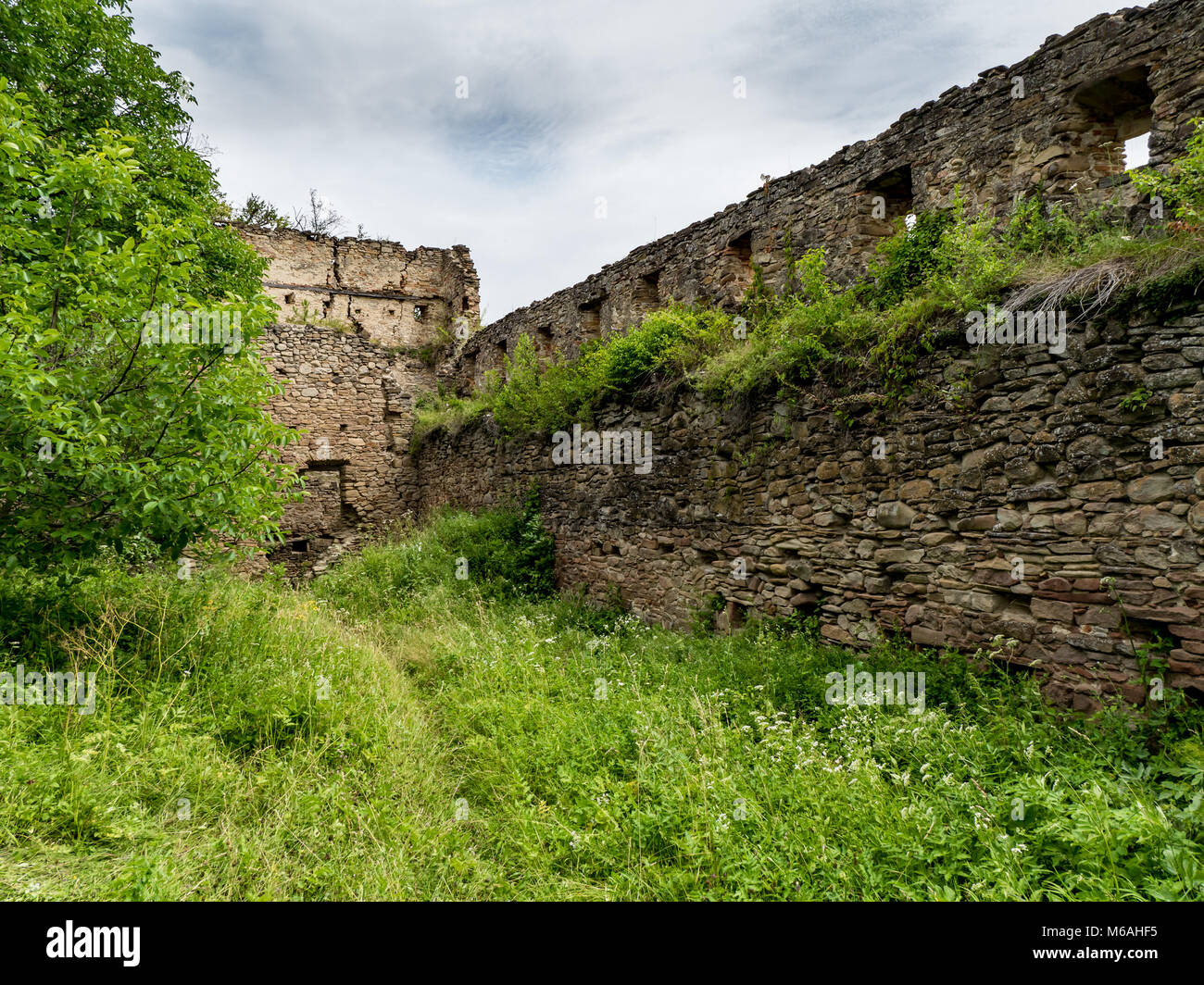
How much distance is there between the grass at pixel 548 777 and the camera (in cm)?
327

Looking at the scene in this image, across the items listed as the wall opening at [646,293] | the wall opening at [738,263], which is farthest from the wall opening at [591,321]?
the wall opening at [738,263]

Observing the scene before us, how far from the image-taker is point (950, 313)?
17.4 feet

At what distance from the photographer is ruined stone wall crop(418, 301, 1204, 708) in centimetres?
407

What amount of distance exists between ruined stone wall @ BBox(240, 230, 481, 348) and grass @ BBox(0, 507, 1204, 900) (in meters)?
15.7

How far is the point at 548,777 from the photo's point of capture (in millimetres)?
4652

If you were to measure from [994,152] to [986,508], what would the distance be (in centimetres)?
447

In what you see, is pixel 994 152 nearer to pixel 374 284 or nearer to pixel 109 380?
pixel 109 380

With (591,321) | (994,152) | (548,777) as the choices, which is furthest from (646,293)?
(548,777)

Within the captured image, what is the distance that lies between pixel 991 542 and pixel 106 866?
→ 573 centimetres

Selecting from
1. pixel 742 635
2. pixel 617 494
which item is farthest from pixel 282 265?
pixel 742 635

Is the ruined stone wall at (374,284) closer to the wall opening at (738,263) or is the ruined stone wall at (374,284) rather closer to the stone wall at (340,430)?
the stone wall at (340,430)

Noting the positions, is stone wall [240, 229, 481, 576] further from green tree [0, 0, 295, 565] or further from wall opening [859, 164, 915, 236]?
wall opening [859, 164, 915, 236]

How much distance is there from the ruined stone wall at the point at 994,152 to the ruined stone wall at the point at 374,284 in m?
12.0

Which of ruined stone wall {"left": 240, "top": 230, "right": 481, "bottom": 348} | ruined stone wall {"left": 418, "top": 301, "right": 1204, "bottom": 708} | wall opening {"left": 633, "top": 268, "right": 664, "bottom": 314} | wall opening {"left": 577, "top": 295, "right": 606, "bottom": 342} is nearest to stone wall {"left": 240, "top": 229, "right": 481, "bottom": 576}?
ruined stone wall {"left": 240, "top": 230, "right": 481, "bottom": 348}
